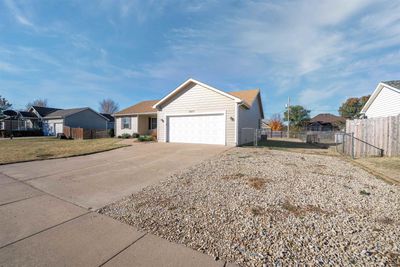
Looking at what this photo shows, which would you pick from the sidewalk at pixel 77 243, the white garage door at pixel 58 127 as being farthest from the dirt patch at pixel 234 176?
the white garage door at pixel 58 127

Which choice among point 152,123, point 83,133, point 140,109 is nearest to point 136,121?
point 140,109

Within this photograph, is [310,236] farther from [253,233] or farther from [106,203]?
[106,203]

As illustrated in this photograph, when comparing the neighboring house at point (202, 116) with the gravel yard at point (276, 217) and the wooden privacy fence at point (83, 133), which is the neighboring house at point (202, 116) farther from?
the wooden privacy fence at point (83, 133)

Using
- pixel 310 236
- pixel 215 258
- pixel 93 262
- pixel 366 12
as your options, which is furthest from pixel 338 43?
pixel 93 262

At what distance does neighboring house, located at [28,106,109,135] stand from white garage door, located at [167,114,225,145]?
20.2 m

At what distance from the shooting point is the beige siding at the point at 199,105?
40.1 ft

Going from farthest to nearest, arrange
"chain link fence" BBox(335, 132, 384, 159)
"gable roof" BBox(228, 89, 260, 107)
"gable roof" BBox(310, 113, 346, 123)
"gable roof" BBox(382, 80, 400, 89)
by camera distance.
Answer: "gable roof" BBox(310, 113, 346, 123) < "gable roof" BBox(228, 89, 260, 107) < "gable roof" BBox(382, 80, 400, 89) < "chain link fence" BBox(335, 132, 384, 159)

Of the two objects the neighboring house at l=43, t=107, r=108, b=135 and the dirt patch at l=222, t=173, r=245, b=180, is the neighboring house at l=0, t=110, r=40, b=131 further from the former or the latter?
the dirt patch at l=222, t=173, r=245, b=180

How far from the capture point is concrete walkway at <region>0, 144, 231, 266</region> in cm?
210

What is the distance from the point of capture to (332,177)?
17.6 ft

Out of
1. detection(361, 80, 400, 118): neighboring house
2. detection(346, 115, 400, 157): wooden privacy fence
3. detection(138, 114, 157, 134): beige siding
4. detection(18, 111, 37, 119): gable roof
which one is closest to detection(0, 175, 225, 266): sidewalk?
detection(346, 115, 400, 157): wooden privacy fence

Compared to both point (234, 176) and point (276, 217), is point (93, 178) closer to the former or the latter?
point (234, 176)

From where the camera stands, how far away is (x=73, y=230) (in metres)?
2.71

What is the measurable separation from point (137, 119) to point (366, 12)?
19.8 meters
